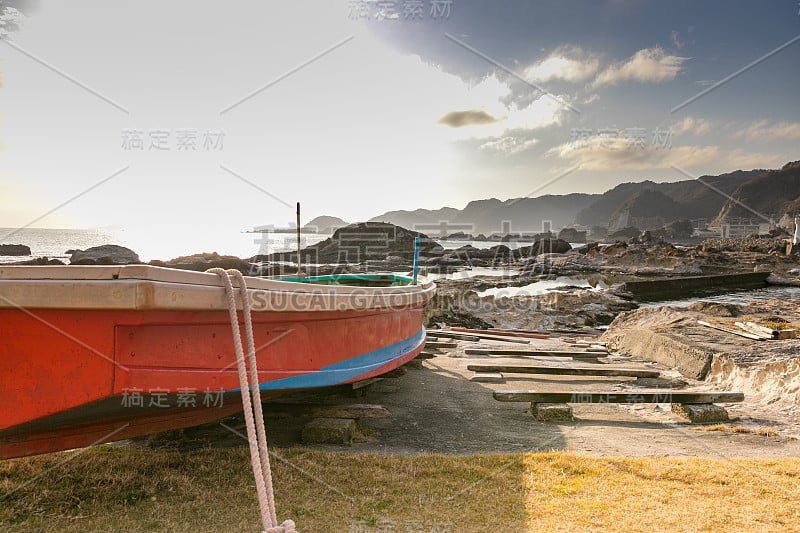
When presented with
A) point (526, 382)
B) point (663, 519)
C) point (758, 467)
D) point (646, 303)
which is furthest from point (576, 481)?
point (646, 303)

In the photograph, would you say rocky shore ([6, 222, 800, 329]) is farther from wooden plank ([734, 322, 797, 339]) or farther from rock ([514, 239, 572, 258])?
wooden plank ([734, 322, 797, 339])

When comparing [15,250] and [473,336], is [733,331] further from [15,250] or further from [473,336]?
[15,250]

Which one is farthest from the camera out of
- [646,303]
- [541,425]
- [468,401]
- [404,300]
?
[646,303]

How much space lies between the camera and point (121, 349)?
3078 millimetres

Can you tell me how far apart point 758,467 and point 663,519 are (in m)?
1.53

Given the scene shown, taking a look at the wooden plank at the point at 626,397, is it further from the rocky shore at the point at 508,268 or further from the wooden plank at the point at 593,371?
the rocky shore at the point at 508,268

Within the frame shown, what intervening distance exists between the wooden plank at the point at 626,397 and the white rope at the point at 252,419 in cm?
361

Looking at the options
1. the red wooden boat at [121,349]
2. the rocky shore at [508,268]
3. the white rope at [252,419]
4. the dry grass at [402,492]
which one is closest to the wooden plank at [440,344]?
the rocky shore at [508,268]

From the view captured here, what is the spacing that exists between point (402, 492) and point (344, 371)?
5.31 feet

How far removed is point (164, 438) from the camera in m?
4.85

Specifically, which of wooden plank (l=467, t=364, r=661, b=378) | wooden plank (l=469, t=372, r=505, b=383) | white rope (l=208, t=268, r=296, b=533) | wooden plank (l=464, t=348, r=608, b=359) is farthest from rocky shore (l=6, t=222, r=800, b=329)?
white rope (l=208, t=268, r=296, b=533)

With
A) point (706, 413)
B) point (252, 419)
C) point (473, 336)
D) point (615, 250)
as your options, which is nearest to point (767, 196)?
point (615, 250)

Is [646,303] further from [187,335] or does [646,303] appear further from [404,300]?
[187,335]

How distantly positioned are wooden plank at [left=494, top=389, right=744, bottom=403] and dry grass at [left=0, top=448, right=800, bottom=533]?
65.0 inches
